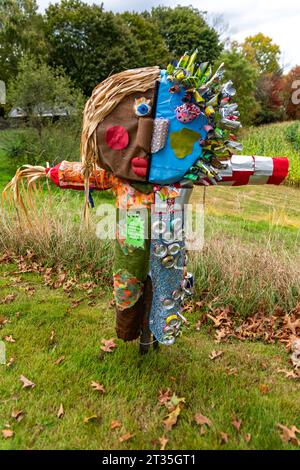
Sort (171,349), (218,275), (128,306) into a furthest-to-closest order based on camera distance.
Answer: (218,275) < (171,349) < (128,306)

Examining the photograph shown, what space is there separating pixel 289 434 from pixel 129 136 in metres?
2.06

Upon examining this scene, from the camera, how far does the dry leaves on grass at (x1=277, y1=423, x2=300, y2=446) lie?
2.37 meters

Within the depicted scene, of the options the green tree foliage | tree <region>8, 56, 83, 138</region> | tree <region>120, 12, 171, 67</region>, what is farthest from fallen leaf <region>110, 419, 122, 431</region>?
tree <region>120, 12, 171, 67</region>

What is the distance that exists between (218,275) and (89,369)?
1752 mm

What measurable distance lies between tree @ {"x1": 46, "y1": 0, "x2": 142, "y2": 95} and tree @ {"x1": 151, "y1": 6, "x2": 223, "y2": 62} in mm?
5309

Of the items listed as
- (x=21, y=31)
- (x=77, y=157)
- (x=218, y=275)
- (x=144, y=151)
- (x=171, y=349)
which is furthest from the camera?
(x=21, y=31)

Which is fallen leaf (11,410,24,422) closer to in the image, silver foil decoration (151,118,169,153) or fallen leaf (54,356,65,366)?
fallen leaf (54,356,65,366)

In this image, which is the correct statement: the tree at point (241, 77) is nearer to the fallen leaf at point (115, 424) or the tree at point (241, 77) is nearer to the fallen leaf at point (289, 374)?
the fallen leaf at point (289, 374)

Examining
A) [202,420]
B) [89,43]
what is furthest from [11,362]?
[89,43]

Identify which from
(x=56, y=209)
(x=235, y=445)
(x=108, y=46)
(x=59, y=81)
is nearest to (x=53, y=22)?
(x=108, y=46)

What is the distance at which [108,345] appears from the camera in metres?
3.18

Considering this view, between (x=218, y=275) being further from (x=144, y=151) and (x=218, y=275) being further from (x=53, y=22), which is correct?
(x=53, y=22)

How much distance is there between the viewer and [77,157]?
996cm

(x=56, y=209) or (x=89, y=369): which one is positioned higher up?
(x=56, y=209)
